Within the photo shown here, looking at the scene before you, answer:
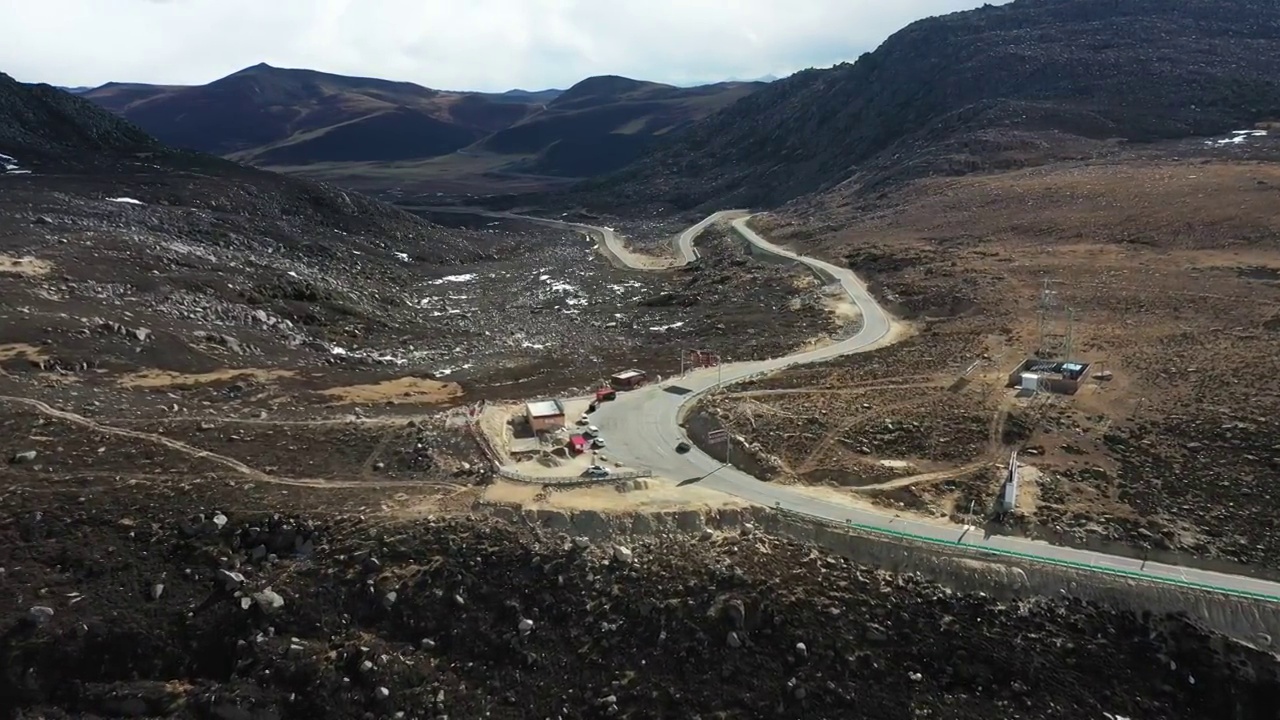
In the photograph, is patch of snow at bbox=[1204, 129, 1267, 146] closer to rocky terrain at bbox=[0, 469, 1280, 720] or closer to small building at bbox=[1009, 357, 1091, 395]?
small building at bbox=[1009, 357, 1091, 395]

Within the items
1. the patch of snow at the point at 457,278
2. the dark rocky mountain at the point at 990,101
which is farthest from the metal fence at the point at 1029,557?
the dark rocky mountain at the point at 990,101

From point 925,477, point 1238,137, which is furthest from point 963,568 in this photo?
point 1238,137

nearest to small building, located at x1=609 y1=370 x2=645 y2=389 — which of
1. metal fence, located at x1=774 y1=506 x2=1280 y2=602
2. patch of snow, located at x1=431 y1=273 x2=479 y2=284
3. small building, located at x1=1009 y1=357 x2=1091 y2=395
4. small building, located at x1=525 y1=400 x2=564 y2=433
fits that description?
small building, located at x1=525 y1=400 x2=564 y2=433

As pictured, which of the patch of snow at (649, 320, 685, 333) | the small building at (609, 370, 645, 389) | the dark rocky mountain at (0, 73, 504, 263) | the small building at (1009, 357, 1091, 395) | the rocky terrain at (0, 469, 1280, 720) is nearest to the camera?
the rocky terrain at (0, 469, 1280, 720)

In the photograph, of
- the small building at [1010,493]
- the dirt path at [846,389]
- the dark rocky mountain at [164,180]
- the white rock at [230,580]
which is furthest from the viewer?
the dark rocky mountain at [164,180]

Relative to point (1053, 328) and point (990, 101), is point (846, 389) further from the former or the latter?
point (990, 101)

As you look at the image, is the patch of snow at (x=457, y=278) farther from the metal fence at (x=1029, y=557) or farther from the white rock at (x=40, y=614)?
the metal fence at (x=1029, y=557)
